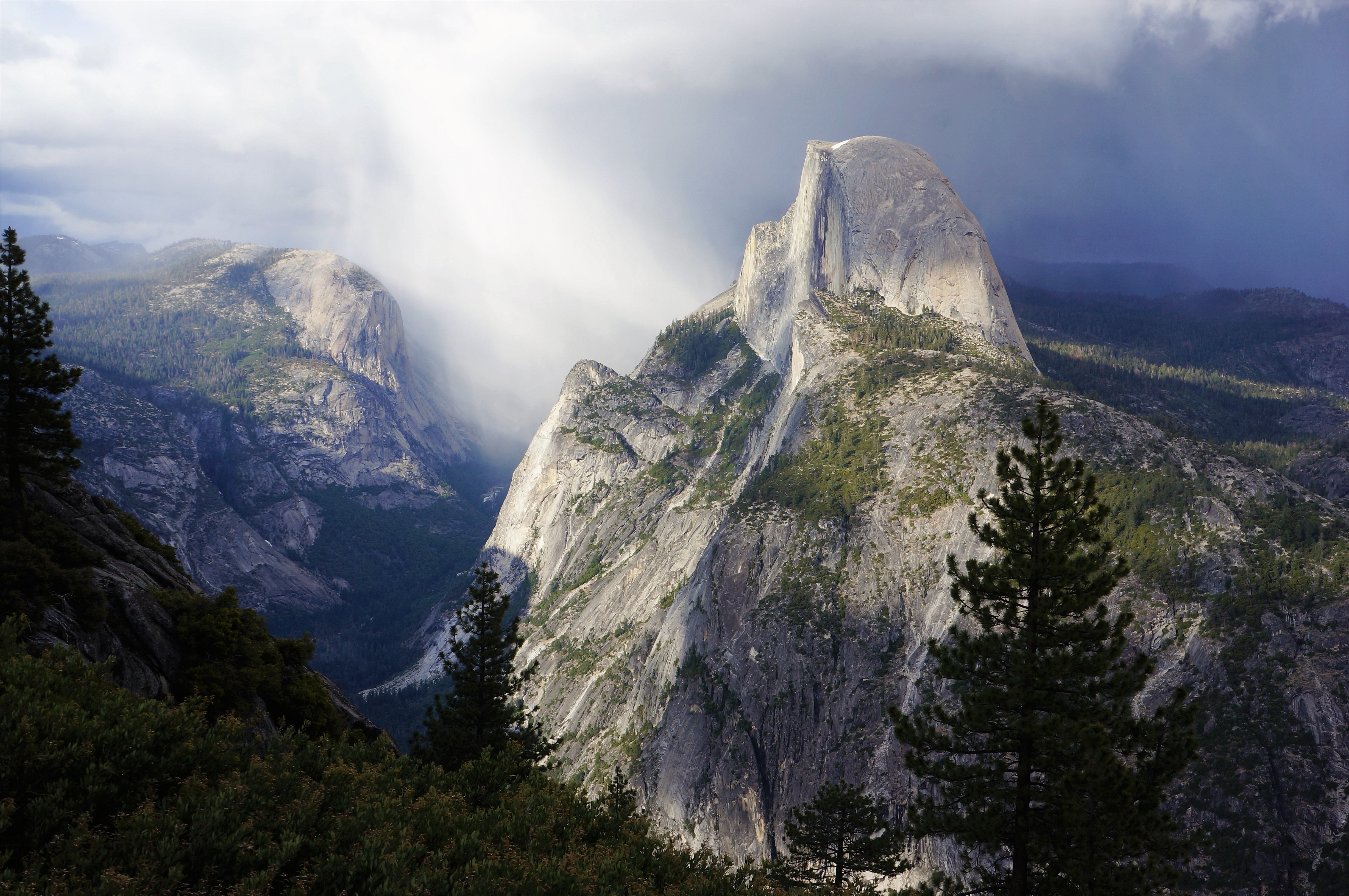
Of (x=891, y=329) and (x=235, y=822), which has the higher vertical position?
(x=891, y=329)

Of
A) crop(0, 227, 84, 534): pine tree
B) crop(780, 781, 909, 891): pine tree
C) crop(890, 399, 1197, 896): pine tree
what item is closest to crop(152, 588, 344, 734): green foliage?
crop(0, 227, 84, 534): pine tree

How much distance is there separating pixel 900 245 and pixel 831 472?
8710cm

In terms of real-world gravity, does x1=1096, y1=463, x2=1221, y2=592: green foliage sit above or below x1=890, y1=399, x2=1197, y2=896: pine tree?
above

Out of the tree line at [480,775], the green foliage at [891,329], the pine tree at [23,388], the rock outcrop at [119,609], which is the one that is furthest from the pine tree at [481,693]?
the green foliage at [891,329]

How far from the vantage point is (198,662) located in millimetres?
28016

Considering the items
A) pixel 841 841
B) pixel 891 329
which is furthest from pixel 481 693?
pixel 891 329

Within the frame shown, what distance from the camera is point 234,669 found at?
28484mm

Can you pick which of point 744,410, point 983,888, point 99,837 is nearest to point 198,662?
point 99,837

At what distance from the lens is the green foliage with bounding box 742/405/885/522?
11369cm

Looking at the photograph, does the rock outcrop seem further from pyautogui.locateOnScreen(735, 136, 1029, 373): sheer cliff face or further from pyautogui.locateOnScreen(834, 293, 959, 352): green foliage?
pyautogui.locateOnScreen(735, 136, 1029, 373): sheer cliff face

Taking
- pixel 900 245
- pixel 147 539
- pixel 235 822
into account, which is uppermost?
pixel 900 245

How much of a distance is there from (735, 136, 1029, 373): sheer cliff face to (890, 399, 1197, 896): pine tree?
151 metres

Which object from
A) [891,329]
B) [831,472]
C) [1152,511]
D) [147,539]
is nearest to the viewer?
[147,539]

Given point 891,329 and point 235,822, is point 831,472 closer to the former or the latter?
point 891,329
